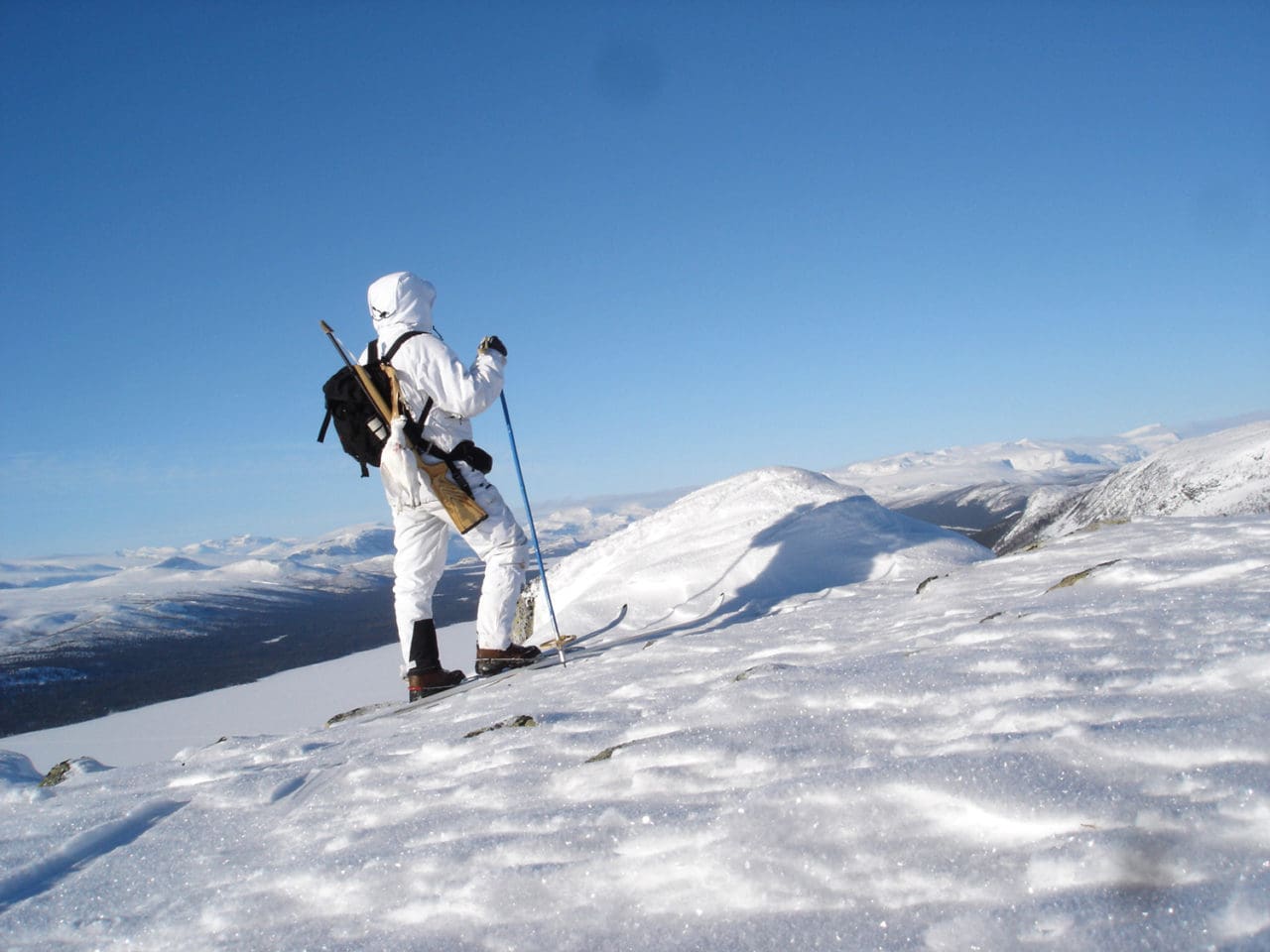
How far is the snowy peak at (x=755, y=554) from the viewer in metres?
7.98

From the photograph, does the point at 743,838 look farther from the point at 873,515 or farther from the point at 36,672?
the point at 36,672

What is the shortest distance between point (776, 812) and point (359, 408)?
4.82 metres

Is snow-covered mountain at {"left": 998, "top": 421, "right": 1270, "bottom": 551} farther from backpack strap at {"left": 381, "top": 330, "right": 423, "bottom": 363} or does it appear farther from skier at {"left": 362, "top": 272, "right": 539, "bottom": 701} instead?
backpack strap at {"left": 381, "top": 330, "right": 423, "bottom": 363}

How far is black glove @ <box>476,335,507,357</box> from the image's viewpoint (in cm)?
589

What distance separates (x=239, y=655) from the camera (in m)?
30.5

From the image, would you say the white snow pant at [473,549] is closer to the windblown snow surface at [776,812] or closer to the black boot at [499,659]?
the black boot at [499,659]

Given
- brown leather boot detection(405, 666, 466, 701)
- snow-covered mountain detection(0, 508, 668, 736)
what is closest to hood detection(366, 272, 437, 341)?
brown leather boot detection(405, 666, 466, 701)

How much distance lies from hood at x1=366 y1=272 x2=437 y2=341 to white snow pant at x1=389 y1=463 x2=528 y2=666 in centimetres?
121

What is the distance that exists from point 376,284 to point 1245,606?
590 cm

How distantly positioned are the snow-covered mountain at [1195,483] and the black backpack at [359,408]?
6.64 m

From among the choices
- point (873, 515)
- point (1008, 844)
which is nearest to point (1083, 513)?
point (873, 515)

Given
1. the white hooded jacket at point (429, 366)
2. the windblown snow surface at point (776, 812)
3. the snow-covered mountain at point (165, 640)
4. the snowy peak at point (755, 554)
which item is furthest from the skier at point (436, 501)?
the snow-covered mountain at point (165, 640)

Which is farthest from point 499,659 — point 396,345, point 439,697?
point 396,345

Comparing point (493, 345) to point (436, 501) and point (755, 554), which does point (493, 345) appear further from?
point (755, 554)
